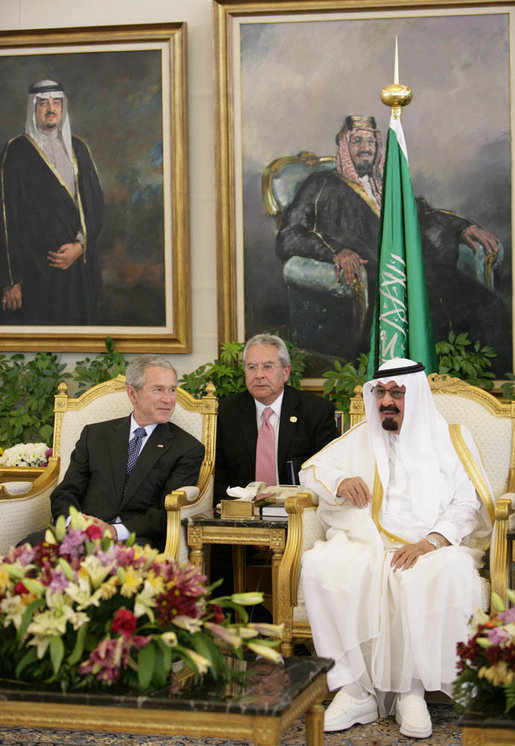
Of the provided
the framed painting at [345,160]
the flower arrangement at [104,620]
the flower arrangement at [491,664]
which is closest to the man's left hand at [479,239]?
the framed painting at [345,160]

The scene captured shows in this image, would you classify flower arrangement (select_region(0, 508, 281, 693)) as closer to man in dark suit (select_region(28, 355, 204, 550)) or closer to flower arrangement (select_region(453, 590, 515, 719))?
flower arrangement (select_region(453, 590, 515, 719))

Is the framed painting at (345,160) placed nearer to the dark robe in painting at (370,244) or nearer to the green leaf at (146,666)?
the dark robe in painting at (370,244)

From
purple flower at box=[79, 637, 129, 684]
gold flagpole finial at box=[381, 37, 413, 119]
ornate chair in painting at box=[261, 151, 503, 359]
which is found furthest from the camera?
ornate chair in painting at box=[261, 151, 503, 359]

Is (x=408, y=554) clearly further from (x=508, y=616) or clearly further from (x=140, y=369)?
(x=140, y=369)

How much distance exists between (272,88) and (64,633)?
490 cm

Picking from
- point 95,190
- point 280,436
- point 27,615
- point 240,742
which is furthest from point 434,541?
point 95,190

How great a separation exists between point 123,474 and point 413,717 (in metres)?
2.10

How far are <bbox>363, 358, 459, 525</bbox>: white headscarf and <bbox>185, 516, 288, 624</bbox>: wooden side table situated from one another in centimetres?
62

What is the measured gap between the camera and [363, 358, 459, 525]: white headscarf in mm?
5199

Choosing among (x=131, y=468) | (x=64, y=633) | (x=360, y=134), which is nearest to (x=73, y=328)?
(x=131, y=468)

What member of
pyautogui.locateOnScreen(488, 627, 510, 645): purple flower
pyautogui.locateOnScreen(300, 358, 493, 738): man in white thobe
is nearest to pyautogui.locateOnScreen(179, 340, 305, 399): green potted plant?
pyautogui.locateOnScreen(300, 358, 493, 738): man in white thobe

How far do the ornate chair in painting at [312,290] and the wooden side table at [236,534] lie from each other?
7.10 ft

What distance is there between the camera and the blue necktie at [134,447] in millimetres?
5766

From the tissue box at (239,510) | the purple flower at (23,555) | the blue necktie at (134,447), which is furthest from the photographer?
the blue necktie at (134,447)
